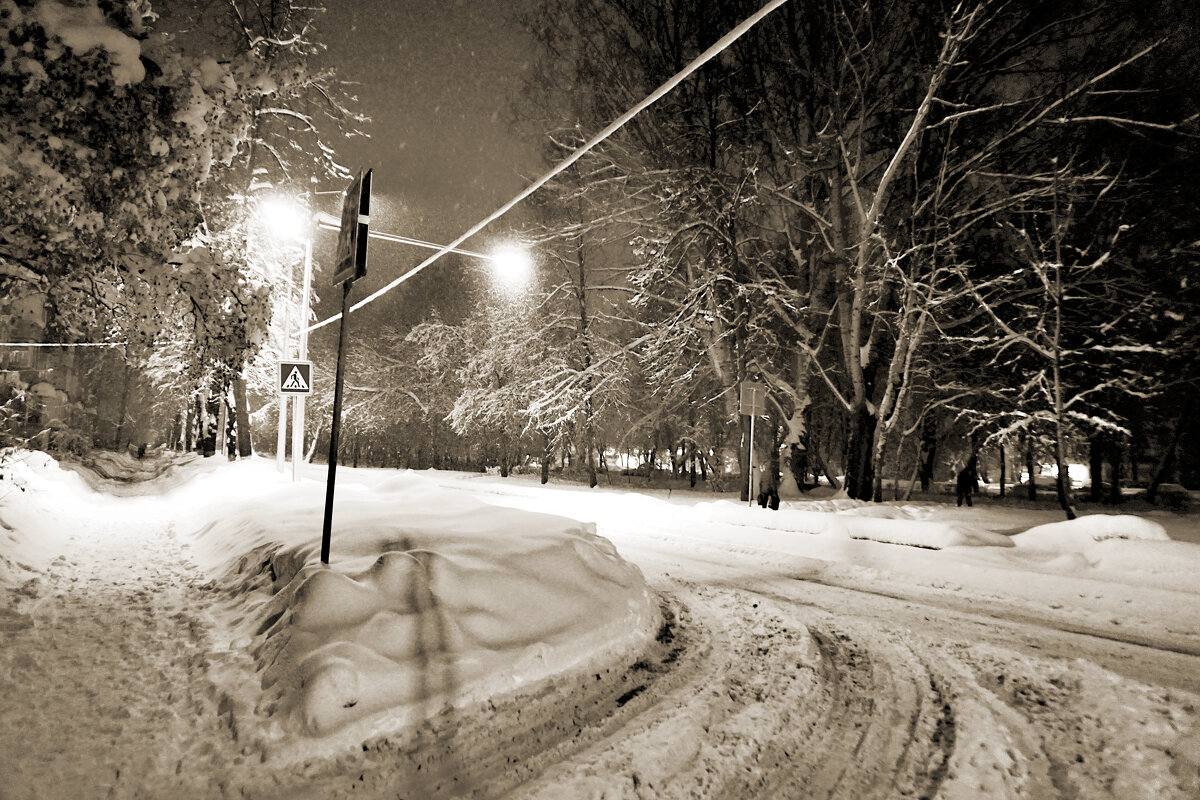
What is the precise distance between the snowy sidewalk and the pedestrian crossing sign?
632cm

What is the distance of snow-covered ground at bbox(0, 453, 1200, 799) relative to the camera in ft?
8.98

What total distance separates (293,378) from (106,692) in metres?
9.60

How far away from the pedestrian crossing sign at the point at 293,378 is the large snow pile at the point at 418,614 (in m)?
6.19

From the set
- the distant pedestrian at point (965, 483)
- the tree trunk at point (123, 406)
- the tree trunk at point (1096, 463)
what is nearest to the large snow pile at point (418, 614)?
the distant pedestrian at point (965, 483)

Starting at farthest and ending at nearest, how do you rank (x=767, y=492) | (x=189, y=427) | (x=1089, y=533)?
(x=189, y=427) → (x=767, y=492) → (x=1089, y=533)

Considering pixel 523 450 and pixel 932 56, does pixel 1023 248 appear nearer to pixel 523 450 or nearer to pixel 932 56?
pixel 932 56

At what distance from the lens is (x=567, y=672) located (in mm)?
3811

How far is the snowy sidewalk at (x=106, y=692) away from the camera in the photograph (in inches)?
102

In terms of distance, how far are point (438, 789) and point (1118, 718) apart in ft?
12.5

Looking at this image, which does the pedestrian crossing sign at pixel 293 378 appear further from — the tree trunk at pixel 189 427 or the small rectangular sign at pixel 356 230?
the tree trunk at pixel 189 427

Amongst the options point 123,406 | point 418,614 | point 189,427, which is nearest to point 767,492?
point 418,614

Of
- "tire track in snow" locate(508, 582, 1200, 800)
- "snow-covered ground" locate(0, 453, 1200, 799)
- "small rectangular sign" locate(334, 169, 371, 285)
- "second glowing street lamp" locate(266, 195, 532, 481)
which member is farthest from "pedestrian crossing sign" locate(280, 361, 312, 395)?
"tire track in snow" locate(508, 582, 1200, 800)

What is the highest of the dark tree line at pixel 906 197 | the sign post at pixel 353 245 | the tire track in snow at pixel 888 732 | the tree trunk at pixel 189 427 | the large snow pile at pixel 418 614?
the dark tree line at pixel 906 197

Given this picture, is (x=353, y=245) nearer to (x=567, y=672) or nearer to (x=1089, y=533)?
(x=567, y=672)
